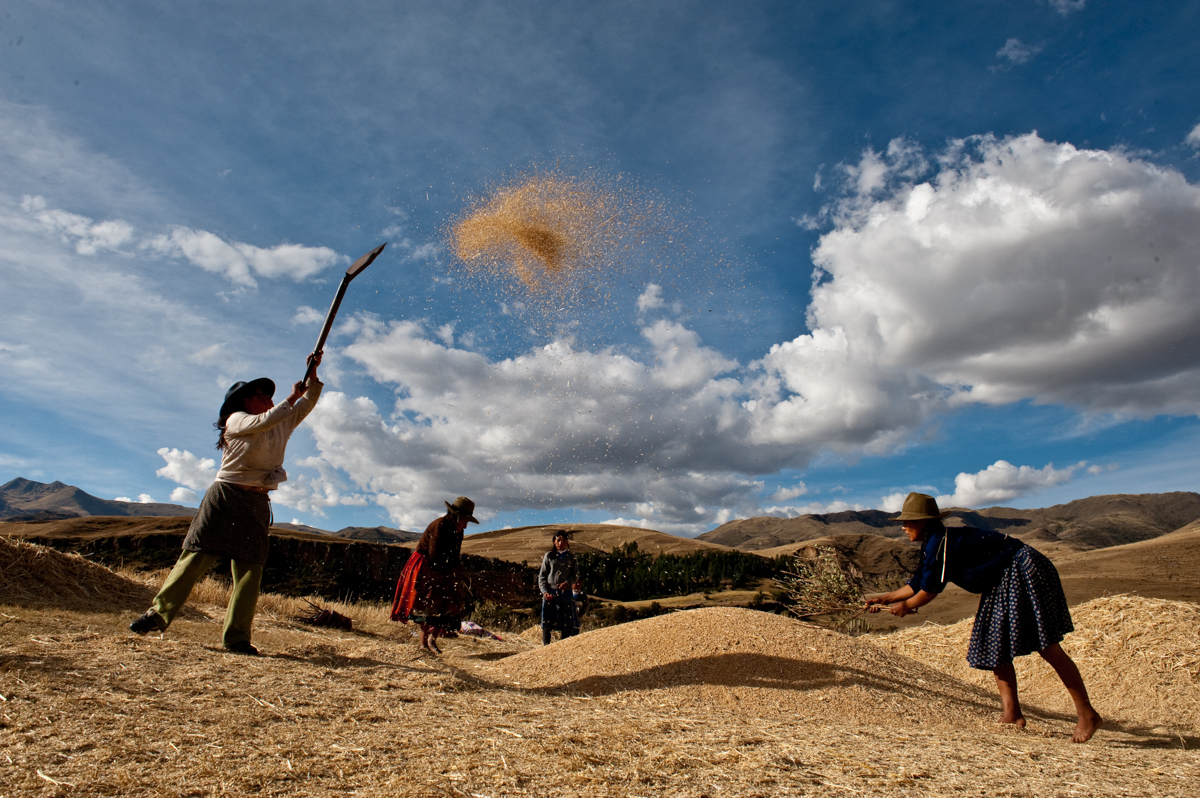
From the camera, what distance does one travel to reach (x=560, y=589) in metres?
9.56

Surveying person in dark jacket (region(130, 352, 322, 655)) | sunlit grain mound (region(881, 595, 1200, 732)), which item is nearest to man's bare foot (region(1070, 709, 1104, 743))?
sunlit grain mound (region(881, 595, 1200, 732))

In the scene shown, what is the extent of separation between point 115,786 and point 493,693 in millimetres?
2503

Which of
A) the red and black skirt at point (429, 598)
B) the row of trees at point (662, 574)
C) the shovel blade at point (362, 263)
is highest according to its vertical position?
the shovel blade at point (362, 263)

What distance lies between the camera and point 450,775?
8.10ft

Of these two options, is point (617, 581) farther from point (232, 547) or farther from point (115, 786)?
point (115, 786)

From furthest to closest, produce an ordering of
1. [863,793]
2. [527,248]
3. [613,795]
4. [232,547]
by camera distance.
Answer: [527,248]
[232,547]
[863,793]
[613,795]

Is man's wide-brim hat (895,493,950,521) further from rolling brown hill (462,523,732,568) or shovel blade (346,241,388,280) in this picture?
rolling brown hill (462,523,732,568)

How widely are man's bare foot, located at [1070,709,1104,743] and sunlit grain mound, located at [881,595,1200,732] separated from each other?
210 centimetres

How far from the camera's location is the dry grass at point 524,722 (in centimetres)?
246

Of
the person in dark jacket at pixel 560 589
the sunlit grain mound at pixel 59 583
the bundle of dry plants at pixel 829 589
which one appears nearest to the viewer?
the sunlit grain mound at pixel 59 583

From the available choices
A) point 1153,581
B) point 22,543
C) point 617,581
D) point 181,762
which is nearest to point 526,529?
point 617,581

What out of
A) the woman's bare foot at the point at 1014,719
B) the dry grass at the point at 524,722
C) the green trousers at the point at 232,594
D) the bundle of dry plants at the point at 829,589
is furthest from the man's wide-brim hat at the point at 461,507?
the woman's bare foot at the point at 1014,719

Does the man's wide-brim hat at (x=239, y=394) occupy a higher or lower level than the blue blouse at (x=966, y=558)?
higher

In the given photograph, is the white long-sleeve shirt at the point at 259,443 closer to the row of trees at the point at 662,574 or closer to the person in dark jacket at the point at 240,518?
the person in dark jacket at the point at 240,518
